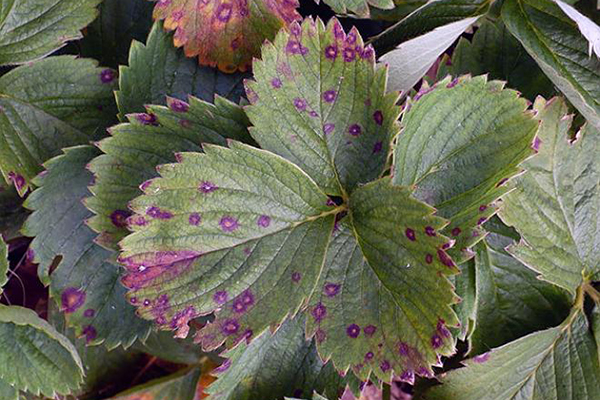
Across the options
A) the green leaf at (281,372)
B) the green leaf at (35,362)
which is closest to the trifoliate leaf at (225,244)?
the green leaf at (281,372)

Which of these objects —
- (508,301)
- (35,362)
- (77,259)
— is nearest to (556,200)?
(508,301)

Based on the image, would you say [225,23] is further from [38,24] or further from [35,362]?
[35,362]

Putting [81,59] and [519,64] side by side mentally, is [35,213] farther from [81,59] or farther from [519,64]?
[519,64]

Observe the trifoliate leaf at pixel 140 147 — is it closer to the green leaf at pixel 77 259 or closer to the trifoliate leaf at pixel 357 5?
the green leaf at pixel 77 259

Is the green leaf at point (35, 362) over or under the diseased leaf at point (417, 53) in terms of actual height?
under

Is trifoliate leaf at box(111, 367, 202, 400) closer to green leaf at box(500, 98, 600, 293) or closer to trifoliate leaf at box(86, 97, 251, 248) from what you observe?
trifoliate leaf at box(86, 97, 251, 248)

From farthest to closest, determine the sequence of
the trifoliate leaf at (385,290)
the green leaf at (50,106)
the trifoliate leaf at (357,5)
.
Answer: the green leaf at (50,106) → the trifoliate leaf at (357,5) → the trifoliate leaf at (385,290)

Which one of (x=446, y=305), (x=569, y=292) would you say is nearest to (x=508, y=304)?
(x=569, y=292)
